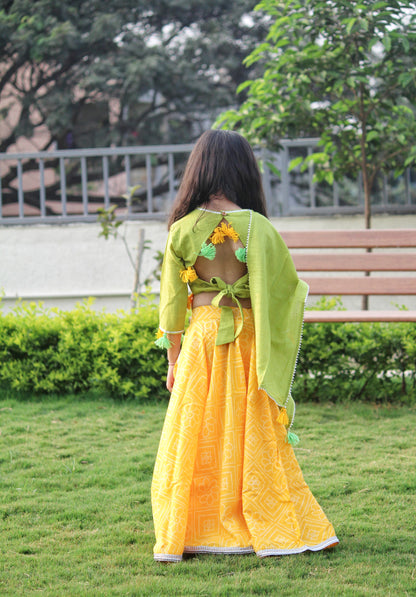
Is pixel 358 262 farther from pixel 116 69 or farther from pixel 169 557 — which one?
pixel 116 69

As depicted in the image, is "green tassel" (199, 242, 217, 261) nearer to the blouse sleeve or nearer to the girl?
the girl

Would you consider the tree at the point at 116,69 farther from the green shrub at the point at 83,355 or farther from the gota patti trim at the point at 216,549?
the gota patti trim at the point at 216,549

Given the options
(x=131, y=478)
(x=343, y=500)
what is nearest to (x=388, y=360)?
(x=343, y=500)

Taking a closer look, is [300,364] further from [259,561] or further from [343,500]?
[259,561]

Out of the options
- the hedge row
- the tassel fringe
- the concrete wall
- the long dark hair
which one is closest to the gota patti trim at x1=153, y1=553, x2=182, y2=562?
the tassel fringe

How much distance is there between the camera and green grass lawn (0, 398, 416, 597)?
230cm

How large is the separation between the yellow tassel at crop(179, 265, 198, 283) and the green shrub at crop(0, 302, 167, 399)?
2.09 meters

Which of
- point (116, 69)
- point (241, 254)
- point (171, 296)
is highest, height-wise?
point (116, 69)

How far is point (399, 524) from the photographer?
2814 millimetres

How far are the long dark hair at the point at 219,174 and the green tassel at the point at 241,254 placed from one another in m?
0.18

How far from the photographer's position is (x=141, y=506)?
306 cm

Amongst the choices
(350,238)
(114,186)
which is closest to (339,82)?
(350,238)

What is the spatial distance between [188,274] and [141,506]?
1124mm

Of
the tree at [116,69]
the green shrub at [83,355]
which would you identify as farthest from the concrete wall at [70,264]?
the tree at [116,69]
